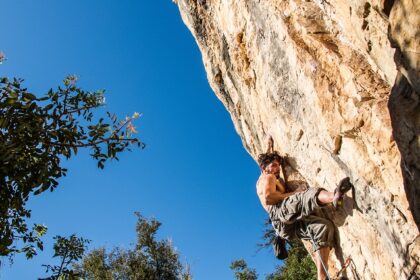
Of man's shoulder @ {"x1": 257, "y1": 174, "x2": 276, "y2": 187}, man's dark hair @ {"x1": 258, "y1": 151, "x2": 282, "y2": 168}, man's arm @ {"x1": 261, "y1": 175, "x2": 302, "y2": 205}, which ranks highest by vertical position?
man's dark hair @ {"x1": 258, "y1": 151, "x2": 282, "y2": 168}

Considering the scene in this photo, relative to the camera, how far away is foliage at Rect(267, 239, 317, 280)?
22109 mm

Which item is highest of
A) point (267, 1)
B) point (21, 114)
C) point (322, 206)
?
point (267, 1)

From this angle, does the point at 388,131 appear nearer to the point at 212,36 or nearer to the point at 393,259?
the point at 393,259

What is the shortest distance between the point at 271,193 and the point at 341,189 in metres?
1.88

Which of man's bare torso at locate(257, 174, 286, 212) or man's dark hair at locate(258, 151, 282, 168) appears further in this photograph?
man's dark hair at locate(258, 151, 282, 168)

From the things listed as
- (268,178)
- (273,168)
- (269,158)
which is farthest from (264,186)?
(269,158)

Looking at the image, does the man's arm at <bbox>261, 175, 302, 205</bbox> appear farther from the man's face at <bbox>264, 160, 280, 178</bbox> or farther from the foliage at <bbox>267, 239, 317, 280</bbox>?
the foliage at <bbox>267, 239, 317, 280</bbox>

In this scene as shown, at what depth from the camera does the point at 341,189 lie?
21.0ft

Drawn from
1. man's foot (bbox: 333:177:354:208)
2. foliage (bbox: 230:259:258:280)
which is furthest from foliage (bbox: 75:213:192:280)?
man's foot (bbox: 333:177:354:208)

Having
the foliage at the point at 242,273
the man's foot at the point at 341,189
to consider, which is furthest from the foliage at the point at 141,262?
the man's foot at the point at 341,189

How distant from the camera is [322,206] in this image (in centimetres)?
700

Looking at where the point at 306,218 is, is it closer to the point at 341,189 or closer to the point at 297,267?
the point at 341,189

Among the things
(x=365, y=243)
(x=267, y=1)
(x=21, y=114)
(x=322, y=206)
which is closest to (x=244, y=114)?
(x=267, y=1)

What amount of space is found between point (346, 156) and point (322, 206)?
1009 millimetres
